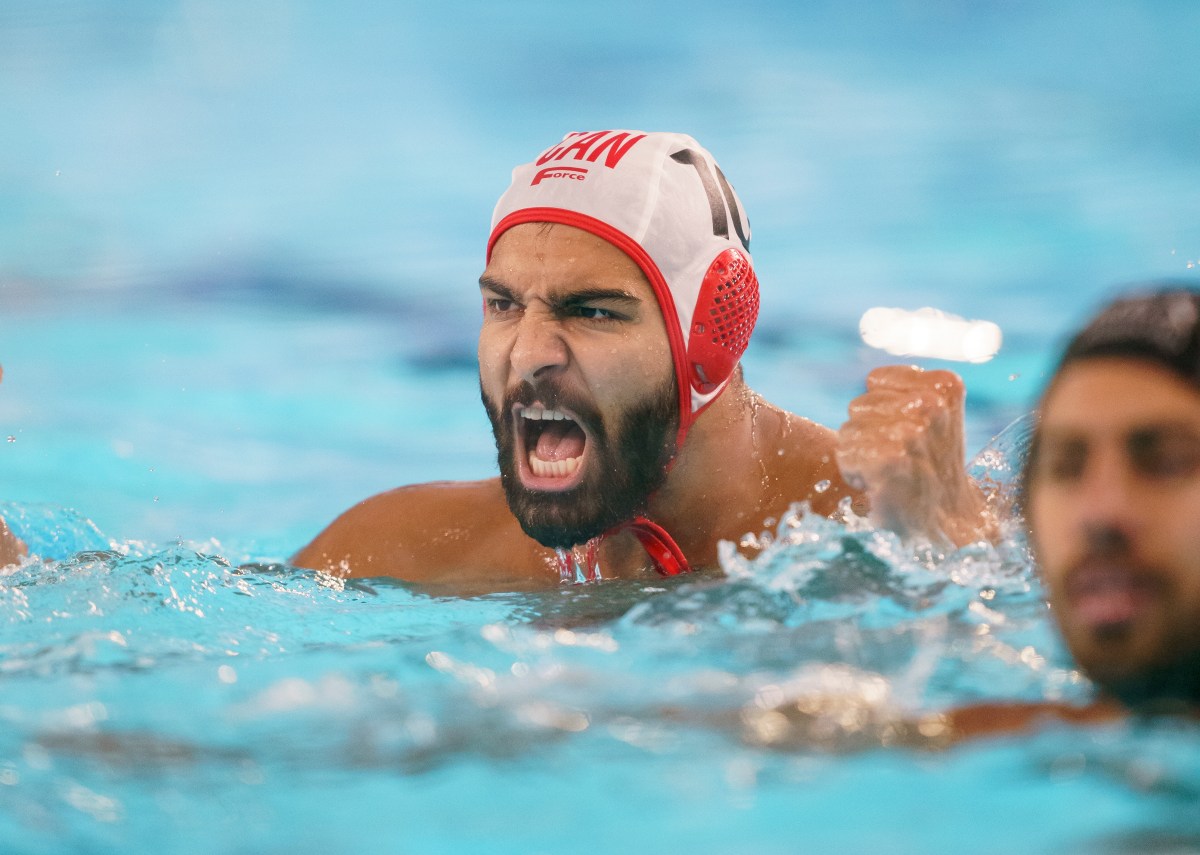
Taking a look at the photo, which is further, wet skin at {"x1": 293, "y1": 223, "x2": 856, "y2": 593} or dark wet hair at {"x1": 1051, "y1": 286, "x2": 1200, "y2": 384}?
wet skin at {"x1": 293, "y1": 223, "x2": 856, "y2": 593}

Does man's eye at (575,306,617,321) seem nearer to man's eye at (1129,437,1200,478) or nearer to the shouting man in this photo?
the shouting man

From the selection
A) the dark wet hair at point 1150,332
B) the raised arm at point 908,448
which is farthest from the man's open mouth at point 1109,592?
the raised arm at point 908,448

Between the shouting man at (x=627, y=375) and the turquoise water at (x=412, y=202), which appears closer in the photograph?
the shouting man at (x=627, y=375)

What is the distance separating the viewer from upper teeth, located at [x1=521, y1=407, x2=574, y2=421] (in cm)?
293

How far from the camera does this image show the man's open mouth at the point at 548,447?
2941 millimetres

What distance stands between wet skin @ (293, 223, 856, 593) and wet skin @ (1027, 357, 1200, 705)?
1529 mm

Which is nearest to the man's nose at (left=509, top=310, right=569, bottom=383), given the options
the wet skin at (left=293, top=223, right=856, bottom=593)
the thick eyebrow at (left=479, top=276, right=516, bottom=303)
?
the wet skin at (left=293, top=223, right=856, bottom=593)

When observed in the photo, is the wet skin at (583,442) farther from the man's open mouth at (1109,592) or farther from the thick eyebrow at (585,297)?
the man's open mouth at (1109,592)

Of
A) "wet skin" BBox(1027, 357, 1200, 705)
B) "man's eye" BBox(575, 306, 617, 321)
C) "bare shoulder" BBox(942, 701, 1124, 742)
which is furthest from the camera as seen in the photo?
"man's eye" BBox(575, 306, 617, 321)

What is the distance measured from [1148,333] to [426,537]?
2.34 meters

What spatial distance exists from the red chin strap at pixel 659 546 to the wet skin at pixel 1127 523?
1.57 meters

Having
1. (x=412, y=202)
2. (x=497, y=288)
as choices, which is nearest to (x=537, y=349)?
(x=497, y=288)

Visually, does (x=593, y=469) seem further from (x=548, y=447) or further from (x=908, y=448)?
(x=908, y=448)

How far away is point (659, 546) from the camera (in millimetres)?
3037
